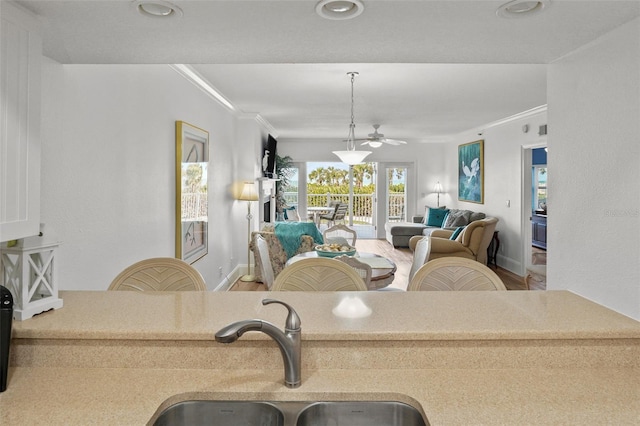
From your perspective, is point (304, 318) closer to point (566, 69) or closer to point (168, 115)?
point (566, 69)

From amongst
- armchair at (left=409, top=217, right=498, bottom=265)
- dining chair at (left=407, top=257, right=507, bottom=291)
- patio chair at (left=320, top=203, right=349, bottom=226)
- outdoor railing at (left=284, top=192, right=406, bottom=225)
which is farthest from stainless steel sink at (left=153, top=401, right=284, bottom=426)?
patio chair at (left=320, top=203, right=349, bottom=226)

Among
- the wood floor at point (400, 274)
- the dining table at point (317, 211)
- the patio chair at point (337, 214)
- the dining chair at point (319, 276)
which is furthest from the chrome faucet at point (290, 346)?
the dining table at point (317, 211)

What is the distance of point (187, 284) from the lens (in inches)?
76.3

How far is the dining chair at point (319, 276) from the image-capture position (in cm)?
200

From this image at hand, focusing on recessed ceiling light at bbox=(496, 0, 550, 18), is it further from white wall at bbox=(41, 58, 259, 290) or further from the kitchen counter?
white wall at bbox=(41, 58, 259, 290)

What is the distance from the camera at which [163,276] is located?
1949 millimetres

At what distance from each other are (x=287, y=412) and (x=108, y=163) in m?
1.88

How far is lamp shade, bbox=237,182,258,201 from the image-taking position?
17.7ft

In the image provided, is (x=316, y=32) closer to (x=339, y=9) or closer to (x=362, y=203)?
(x=339, y=9)

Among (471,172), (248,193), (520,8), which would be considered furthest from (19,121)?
(471,172)

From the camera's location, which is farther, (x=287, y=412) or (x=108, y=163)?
(x=108, y=163)

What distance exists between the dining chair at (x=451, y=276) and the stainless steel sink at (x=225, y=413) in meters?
1.06

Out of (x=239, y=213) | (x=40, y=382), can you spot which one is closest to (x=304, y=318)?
(x=40, y=382)

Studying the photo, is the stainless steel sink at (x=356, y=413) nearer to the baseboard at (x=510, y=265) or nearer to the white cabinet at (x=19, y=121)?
the white cabinet at (x=19, y=121)
